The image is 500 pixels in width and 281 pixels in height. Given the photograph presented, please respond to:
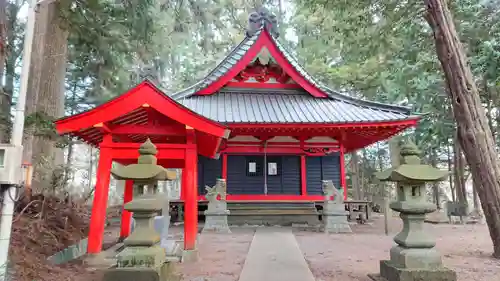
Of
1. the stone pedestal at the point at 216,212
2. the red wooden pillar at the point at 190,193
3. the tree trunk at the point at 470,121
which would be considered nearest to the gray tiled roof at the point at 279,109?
the stone pedestal at the point at 216,212

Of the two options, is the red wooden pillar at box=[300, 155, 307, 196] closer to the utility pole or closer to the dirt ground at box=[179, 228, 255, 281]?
the dirt ground at box=[179, 228, 255, 281]

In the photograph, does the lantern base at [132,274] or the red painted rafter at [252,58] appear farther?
the red painted rafter at [252,58]

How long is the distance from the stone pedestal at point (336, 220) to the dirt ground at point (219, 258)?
2240 millimetres

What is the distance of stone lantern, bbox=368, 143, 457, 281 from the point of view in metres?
3.85

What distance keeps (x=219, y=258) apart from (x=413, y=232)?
321 centimetres

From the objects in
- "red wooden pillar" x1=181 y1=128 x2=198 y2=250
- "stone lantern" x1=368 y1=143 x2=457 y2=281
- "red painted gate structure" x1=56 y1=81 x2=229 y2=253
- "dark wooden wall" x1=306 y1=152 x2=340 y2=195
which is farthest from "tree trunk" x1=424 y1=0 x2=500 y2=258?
"dark wooden wall" x1=306 y1=152 x2=340 y2=195

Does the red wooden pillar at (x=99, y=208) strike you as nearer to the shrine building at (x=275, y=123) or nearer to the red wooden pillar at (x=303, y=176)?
the shrine building at (x=275, y=123)

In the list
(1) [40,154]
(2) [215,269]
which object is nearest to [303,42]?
(1) [40,154]

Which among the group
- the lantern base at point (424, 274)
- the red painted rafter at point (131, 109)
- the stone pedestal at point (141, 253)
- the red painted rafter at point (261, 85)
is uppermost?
Result: the red painted rafter at point (261, 85)

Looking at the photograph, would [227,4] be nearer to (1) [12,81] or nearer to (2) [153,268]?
(1) [12,81]

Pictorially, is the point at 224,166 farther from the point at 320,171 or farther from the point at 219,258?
the point at 219,258

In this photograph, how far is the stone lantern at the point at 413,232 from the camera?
3854 mm

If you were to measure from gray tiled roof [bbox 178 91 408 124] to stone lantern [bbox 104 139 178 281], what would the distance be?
5.62 m

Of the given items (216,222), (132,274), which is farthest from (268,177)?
(132,274)
